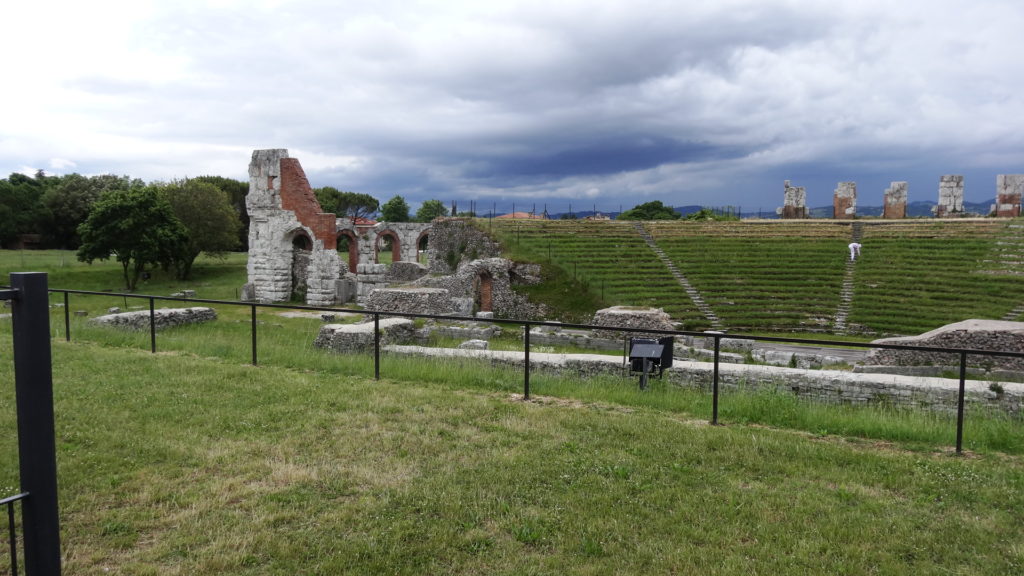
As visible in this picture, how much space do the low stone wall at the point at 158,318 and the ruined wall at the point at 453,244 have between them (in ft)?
59.1

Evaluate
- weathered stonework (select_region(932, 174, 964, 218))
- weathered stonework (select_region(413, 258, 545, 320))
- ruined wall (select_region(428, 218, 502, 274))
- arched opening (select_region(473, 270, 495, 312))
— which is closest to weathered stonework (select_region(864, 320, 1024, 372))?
weathered stonework (select_region(413, 258, 545, 320))

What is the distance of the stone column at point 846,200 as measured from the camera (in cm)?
4475

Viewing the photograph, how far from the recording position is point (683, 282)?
1204 inches

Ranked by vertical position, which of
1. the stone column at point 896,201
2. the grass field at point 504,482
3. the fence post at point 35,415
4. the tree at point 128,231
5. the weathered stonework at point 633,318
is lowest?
the weathered stonework at point 633,318

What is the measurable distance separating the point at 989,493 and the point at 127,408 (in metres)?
8.73

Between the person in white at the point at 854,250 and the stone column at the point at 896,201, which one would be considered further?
the stone column at the point at 896,201

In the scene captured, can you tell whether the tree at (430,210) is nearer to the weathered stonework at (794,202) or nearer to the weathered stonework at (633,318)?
the weathered stonework at (794,202)

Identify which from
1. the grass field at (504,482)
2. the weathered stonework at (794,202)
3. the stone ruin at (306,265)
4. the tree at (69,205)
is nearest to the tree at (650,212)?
the weathered stonework at (794,202)

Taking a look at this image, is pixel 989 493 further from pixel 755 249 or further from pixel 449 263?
pixel 449 263

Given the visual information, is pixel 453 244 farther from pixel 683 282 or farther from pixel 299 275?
pixel 683 282

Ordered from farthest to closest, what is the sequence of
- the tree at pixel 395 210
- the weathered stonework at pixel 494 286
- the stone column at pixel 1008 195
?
1. the tree at pixel 395 210
2. the stone column at pixel 1008 195
3. the weathered stonework at pixel 494 286

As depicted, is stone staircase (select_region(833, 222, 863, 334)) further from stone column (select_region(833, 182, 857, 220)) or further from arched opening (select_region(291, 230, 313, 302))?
arched opening (select_region(291, 230, 313, 302))

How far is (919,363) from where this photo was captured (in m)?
16.6

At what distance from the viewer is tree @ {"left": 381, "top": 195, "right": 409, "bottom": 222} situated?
3445 inches
